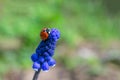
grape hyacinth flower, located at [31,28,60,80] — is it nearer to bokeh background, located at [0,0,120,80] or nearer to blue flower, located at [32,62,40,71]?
blue flower, located at [32,62,40,71]

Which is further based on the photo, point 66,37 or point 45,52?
point 66,37

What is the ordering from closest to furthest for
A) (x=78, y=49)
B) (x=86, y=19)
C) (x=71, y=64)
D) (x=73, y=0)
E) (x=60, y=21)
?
(x=71, y=64), (x=78, y=49), (x=60, y=21), (x=86, y=19), (x=73, y=0)

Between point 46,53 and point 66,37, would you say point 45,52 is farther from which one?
point 66,37

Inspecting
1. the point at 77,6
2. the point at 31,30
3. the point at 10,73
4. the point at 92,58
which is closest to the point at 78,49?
the point at 92,58

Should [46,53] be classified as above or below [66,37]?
below

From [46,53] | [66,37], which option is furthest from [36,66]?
[66,37]

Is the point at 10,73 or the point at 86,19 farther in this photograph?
the point at 86,19

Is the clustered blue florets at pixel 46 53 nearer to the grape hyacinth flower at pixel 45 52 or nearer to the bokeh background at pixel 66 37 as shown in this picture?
the grape hyacinth flower at pixel 45 52

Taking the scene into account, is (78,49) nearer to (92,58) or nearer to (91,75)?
(92,58)
